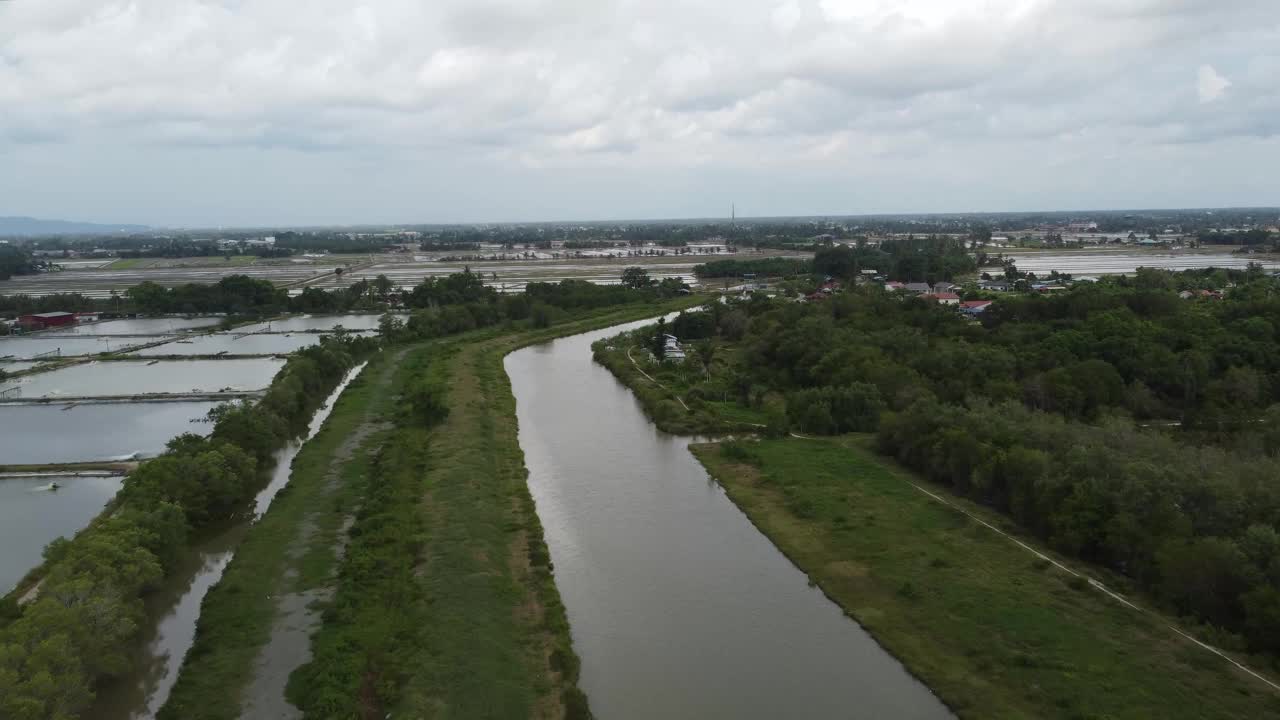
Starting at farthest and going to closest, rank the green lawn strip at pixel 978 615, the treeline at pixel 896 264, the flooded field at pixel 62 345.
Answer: the treeline at pixel 896 264 < the flooded field at pixel 62 345 < the green lawn strip at pixel 978 615

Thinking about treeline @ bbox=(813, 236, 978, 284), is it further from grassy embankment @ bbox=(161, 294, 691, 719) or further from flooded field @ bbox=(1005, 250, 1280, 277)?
grassy embankment @ bbox=(161, 294, 691, 719)

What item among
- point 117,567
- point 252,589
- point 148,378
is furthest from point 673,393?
point 148,378

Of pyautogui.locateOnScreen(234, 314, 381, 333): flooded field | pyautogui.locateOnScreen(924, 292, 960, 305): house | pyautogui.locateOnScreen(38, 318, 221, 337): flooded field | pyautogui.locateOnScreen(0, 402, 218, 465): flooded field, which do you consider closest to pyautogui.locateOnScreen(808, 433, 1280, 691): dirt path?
pyautogui.locateOnScreen(0, 402, 218, 465): flooded field

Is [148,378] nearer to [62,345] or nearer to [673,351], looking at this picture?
[62,345]

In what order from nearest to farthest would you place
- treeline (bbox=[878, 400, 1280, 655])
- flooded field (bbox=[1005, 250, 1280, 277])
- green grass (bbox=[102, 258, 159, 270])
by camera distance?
1. treeline (bbox=[878, 400, 1280, 655])
2. flooded field (bbox=[1005, 250, 1280, 277])
3. green grass (bbox=[102, 258, 159, 270])

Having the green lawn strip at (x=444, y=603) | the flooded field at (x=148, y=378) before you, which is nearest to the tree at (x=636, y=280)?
the flooded field at (x=148, y=378)

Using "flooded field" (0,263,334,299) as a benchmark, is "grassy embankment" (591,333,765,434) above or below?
below

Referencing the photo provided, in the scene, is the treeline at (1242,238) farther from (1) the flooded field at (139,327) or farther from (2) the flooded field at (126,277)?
(2) the flooded field at (126,277)
